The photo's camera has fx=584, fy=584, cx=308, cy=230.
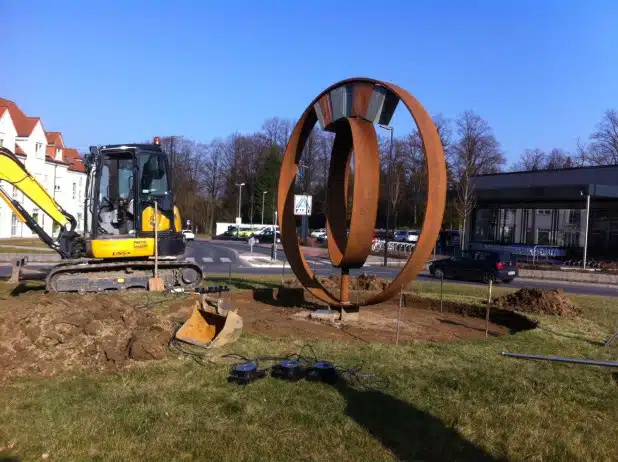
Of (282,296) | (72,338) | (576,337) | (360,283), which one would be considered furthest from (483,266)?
(72,338)

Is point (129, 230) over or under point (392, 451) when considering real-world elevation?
over

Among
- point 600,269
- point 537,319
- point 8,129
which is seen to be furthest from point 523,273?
point 8,129

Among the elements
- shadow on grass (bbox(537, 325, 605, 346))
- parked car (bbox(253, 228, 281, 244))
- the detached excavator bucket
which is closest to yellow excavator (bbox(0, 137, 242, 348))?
the detached excavator bucket

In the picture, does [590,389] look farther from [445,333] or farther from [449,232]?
[449,232]

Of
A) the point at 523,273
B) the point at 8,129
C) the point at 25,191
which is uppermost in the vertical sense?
the point at 8,129

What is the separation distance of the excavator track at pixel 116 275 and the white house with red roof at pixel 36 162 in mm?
32095

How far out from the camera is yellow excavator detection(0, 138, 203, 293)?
47.4ft

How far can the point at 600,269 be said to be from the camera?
34031 millimetres

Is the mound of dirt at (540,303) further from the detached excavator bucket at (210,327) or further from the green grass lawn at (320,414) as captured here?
the detached excavator bucket at (210,327)

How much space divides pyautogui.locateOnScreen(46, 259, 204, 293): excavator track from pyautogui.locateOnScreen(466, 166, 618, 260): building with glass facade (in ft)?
95.2

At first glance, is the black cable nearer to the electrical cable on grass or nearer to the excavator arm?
the electrical cable on grass

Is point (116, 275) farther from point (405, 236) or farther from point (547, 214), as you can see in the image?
point (405, 236)

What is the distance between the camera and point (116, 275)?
14742 millimetres

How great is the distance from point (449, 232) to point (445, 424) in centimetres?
5329
